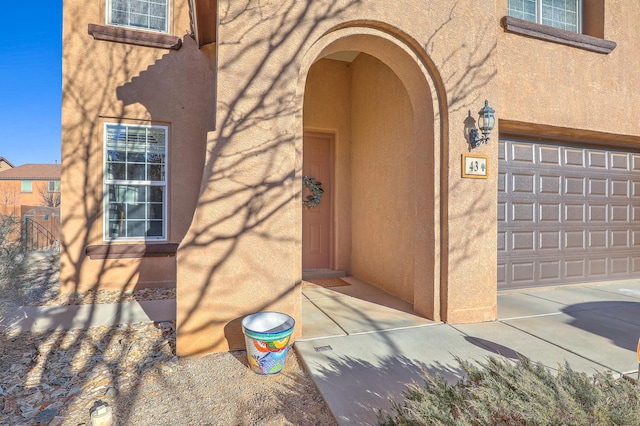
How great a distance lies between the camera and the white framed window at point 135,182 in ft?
17.4

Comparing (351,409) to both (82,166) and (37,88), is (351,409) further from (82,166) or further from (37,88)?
(37,88)

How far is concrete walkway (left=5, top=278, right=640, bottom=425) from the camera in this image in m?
2.46

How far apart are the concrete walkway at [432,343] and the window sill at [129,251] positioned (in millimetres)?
2669

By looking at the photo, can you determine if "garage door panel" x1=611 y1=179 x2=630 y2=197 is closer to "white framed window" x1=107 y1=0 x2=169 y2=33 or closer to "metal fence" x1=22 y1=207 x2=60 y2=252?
"white framed window" x1=107 y1=0 x2=169 y2=33

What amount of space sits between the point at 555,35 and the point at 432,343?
4.56m

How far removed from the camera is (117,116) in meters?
5.18

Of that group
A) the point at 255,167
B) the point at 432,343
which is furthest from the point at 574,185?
the point at 255,167

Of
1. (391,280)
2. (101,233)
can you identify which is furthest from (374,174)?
(101,233)

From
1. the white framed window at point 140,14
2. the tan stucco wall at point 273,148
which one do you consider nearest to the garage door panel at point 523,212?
the tan stucco wall at point 273,148

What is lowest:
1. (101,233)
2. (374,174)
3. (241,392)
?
(241,392)

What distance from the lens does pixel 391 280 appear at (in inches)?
188

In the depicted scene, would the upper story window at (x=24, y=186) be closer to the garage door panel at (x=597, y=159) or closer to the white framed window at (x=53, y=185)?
the white framed window at (x=53, y=185)

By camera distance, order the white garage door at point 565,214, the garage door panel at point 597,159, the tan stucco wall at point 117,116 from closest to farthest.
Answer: the white garage door at point 565,214
the tan stucco wall at point 117,116
the garage door panel at point 597,159

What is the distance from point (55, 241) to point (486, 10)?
1318cm
